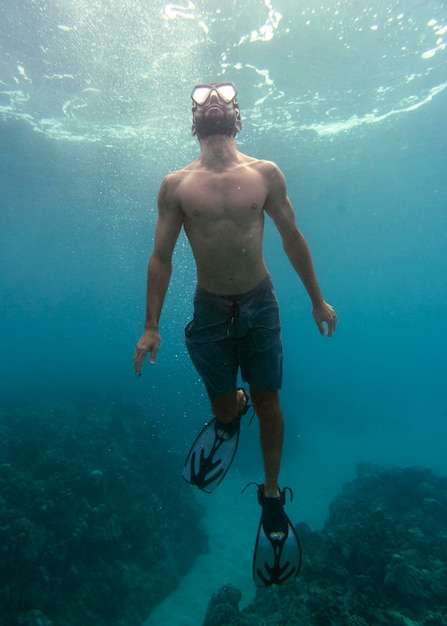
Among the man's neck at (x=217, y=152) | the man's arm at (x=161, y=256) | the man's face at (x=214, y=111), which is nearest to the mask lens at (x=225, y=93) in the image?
the man's face at (x=214, y=111)

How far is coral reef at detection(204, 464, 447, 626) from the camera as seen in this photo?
6.88m

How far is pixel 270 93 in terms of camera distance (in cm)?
1659

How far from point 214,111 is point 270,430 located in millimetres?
2975

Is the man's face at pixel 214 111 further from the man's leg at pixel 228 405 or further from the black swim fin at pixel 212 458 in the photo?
the black swim fin at pixel 212 458

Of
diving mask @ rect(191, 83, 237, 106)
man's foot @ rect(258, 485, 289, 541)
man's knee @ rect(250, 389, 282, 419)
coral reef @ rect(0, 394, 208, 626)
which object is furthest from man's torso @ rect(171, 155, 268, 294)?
coral reef @ rect(0, 394, 208, 626)

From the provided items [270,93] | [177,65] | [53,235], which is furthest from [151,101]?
[53,235]

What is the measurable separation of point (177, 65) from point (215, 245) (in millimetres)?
14164

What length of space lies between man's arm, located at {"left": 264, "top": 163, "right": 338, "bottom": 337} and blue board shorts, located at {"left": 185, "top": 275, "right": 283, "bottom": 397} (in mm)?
434

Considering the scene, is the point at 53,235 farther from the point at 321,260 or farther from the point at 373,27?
the point at 321,260

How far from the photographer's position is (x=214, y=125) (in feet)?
10.4

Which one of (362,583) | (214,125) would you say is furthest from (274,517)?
(362,583)

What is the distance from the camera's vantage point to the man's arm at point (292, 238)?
3.31 metres

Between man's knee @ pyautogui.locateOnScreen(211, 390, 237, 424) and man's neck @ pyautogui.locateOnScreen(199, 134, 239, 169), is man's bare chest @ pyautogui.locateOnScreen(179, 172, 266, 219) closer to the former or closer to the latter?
man's neck @ pyautogui.locateOnScreen(199, 134, 239, 169)

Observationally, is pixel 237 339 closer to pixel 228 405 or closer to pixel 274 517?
pixel 228 405
